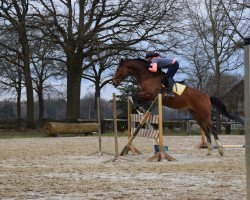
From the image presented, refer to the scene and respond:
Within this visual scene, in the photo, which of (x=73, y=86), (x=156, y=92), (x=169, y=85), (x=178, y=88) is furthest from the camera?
Answer: (x=73, y=86)

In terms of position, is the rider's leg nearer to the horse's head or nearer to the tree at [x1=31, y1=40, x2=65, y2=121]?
the horse's head

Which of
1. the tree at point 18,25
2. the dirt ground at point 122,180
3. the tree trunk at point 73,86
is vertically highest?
the tree at point 18,25

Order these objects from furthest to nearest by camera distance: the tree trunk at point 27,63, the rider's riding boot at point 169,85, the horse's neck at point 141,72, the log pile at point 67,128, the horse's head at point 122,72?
the tree trunk at point 27,63, the log pile at point 67,128, the horse's head at point 122,72, the horse's neck at point 141,72, the rider's riding boot at point 169,85

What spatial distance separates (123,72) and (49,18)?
19.8m

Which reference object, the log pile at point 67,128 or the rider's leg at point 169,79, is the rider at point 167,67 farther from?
the log pile at point 67,128

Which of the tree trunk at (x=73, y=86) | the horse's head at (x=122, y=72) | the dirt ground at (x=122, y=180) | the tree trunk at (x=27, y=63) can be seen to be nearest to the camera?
the dirt ground at (x=122, y=180)

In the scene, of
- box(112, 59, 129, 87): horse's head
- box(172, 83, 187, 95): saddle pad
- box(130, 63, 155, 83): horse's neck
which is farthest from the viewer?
box(112, 59, 129, 87): horse's head

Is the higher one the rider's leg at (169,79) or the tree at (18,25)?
the tree at (18,25)

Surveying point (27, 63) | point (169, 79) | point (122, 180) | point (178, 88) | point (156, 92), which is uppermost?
point (27, 63)

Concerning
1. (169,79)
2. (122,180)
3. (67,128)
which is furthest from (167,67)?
(67,128)

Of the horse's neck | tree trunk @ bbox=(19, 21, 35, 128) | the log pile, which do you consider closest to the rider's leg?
the horse's neck

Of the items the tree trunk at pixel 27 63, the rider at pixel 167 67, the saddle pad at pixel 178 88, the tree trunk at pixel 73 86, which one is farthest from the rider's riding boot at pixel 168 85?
the tree trunk at pixel 73 86

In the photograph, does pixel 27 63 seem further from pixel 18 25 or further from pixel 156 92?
pixel 156 92

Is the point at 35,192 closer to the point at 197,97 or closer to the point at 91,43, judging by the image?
the point at 197,97
